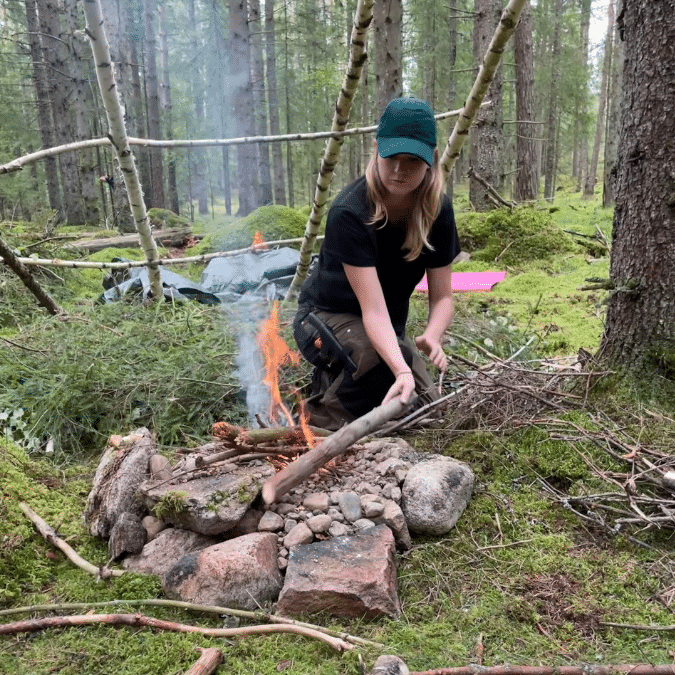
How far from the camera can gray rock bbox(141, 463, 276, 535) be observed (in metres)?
2.10

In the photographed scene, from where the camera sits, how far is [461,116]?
368 centimetres

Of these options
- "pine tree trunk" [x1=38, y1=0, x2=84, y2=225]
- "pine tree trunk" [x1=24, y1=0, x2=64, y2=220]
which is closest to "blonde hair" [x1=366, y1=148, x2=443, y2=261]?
"pine tree trunk" [x1=38, y1=0, x2=84, y2=225]

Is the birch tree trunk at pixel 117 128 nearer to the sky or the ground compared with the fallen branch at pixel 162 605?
nearer to the sky

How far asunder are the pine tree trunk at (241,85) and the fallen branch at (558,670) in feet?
13.5

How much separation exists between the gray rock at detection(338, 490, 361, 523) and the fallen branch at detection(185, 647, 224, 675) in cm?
69

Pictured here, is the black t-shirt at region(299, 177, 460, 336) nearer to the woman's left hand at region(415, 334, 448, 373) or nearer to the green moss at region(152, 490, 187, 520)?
the woman's left hand at region(415, 334, 448, 373)

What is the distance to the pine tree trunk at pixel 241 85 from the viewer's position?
480cm

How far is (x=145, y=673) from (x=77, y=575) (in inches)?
24.8

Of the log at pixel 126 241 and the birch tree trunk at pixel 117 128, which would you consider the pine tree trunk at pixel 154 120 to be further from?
the birch tree trunk at pixel 117 128

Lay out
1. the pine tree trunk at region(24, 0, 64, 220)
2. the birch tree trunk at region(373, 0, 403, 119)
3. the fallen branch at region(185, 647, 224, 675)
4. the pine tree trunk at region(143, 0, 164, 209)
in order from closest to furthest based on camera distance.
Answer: the fallen branch at region(185, 647, 224, 675) < the birch tree trunk at region(373, 0, 403, 119) < the pine tree trunk at region(24, 0, 64, 220) < the pine tree trunk at region(143, 0, 164, 209)

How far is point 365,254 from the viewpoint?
103 inches

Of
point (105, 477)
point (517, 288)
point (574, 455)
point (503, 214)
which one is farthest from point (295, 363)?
point (503, 214)

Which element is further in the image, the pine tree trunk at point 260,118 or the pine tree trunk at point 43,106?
the pine tree trunk at point 43,106

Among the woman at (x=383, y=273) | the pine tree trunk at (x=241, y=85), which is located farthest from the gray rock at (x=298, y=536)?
the pine tree trunk at (x=241, y=85)
